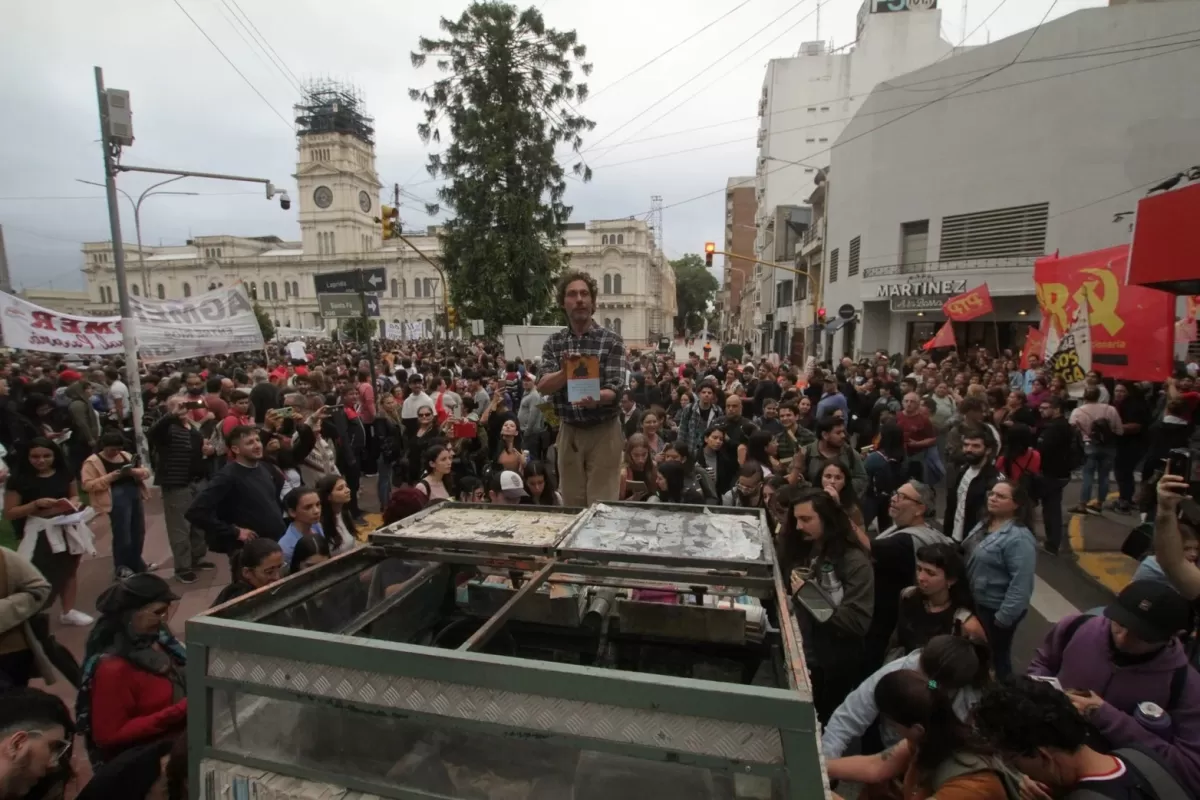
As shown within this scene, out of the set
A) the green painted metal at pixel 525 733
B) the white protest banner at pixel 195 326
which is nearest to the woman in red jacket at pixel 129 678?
the green painted metal at pixel 525 733

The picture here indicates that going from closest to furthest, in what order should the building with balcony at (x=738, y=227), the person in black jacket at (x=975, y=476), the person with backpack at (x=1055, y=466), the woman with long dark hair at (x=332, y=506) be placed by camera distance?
the woman with long dark hair at (x=332, y=506)
the person in black jacket at (x=975, y=476)
the person with backpack at (x=1055, y=466)
the building with balcony at (x=738, y=227)

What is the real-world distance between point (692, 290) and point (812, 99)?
7123 cm

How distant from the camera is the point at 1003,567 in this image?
3785 mm

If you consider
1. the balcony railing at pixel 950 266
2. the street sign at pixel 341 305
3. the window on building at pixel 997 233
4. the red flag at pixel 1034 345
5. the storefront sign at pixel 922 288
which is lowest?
the red flag at pixel 1034 345

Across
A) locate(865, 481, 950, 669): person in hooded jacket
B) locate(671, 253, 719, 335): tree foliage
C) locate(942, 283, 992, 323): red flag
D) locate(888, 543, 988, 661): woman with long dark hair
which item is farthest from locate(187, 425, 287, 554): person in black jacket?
locate(671, 253, 719, 335): tree foliage

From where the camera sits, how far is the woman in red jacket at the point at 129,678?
7.77ft

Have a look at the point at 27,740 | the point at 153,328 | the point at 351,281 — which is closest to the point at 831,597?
the point at 27,740

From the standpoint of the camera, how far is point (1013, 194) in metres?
21.4

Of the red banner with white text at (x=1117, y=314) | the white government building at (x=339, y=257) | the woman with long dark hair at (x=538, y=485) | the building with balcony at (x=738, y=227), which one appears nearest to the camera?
the woman with long dark hair at (x=538, y=485)

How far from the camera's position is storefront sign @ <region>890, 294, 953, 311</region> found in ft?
76.7

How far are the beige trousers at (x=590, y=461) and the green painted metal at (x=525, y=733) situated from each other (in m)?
2.54

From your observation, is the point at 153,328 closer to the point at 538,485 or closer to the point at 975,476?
the point at 538,485

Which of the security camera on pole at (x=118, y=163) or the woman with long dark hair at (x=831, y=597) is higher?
the security camera on pole at (x=118, y=163)

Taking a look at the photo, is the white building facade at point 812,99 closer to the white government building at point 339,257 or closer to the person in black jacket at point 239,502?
the white government building at point 339,257
